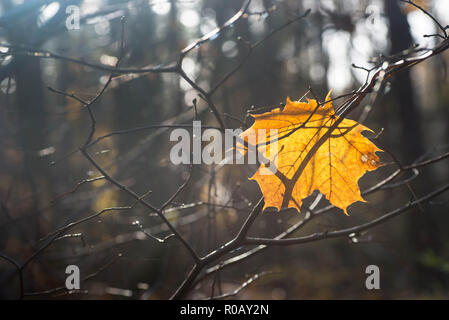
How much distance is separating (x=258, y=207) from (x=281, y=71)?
24.8 feet

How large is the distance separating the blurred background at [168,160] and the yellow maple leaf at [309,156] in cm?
36

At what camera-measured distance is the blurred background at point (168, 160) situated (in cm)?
233

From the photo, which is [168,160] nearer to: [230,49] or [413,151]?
[230,49]

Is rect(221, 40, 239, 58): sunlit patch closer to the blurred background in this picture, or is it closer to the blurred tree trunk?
the blurred background

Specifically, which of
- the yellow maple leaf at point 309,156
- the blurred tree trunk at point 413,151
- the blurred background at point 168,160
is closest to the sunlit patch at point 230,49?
the blurred background at point 168,160

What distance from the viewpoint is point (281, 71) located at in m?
8.29

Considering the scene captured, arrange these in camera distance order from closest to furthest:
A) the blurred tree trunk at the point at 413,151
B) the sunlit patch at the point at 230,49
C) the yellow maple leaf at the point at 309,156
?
the yellow maple leaf at the point at 309,156 < the sunlit patch at the point at 230,49 < the blurred tree trunk at the point at 413,151

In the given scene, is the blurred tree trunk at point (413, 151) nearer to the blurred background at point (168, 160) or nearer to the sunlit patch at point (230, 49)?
the blurred background at point (168, 160)

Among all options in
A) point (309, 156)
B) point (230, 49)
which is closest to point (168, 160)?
point (309, 156)

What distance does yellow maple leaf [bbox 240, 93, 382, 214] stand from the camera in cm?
114

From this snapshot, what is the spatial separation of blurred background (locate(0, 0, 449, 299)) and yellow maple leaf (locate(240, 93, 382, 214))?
0.36 metres

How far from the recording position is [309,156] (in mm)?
1185
